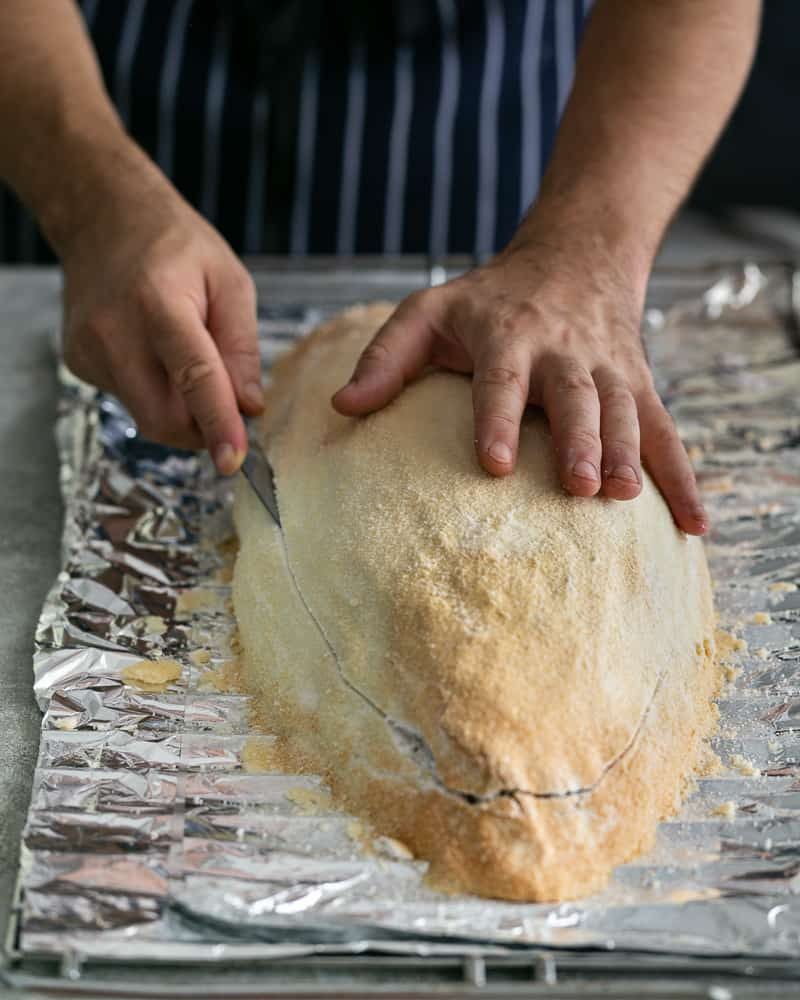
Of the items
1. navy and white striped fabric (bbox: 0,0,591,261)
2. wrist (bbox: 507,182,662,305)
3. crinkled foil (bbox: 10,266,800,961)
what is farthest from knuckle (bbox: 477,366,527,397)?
navy and white striped fabric (bbox: 0,0,591,261)

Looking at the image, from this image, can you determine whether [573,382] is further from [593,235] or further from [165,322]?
[165,322]

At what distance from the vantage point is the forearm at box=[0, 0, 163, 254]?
1623 mm

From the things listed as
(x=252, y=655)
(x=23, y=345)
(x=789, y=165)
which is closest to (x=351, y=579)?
(x=252, y=655)

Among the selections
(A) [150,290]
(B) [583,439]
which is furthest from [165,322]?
(B) [583,439]

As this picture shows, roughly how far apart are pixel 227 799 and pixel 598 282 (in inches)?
31.0

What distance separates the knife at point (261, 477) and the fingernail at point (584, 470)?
0.37m

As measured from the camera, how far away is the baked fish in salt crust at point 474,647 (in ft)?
3.28

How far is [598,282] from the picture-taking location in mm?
1453

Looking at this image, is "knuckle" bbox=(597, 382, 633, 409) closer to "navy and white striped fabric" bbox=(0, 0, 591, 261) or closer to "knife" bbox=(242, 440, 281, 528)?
"knife" bbox=(242, 440, 281, 528)

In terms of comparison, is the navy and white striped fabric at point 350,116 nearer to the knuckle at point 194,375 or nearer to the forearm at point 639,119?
the forearm at point 639,119

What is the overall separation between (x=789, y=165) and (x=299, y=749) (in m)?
3.47

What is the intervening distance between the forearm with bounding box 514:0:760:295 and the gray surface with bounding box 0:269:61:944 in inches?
30.6

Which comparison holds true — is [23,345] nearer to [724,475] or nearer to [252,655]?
[252,655]

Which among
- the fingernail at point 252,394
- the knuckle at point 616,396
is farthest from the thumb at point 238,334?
the knuckle at point 616,396
